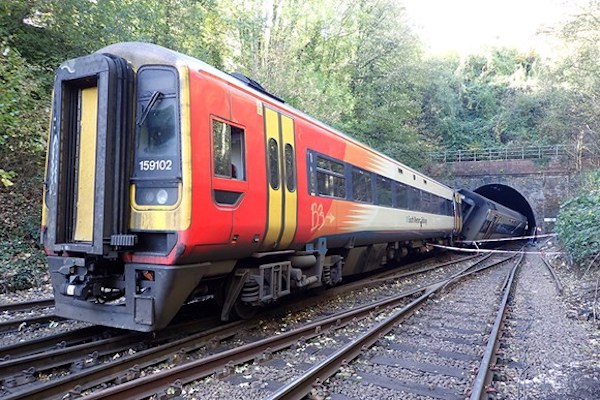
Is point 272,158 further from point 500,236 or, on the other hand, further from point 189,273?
point 500,236

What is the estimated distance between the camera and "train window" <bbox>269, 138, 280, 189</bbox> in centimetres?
599

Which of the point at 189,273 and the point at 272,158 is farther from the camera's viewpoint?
the point at 272,158

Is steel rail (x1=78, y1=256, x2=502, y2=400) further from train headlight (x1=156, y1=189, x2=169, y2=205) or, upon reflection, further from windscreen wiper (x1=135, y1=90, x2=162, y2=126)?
windscreen wiper (x1=135, y1=90, x2=162, y2=126)

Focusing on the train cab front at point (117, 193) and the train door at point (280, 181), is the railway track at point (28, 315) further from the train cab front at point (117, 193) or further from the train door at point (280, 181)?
the train door at point (280, 181)

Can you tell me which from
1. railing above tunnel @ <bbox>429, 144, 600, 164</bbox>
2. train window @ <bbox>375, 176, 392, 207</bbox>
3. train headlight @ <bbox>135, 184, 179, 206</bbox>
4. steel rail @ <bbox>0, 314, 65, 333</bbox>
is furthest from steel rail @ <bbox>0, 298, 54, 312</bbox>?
railing above tunnel @ <bbox>429, 144, 600, 164</bbox>

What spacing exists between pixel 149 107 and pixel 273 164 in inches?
71.2

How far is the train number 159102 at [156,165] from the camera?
4694 mm

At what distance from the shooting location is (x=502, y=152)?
3188 cm

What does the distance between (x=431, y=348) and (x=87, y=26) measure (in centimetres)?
1144

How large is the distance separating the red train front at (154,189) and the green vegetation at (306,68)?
320 centimetres

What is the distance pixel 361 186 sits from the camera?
927 centimetres

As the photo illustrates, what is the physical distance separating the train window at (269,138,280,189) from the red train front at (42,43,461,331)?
0.10 feet

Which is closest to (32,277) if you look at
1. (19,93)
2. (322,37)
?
(19,93)

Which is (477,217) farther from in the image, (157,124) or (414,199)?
(157,124)
